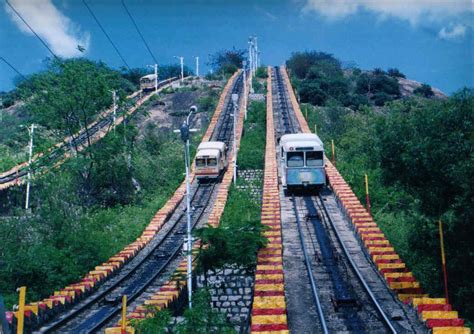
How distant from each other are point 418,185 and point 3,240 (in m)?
15.9

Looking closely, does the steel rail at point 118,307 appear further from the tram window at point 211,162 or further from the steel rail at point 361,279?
the tram window at point 211,162

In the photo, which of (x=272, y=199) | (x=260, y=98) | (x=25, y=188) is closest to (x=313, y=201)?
(x=272, y=199)

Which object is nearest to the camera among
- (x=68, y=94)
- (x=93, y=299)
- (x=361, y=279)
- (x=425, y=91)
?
(x=361, y=279)

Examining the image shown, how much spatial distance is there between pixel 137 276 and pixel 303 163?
951 centimetres

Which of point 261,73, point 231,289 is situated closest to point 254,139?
point 231,289

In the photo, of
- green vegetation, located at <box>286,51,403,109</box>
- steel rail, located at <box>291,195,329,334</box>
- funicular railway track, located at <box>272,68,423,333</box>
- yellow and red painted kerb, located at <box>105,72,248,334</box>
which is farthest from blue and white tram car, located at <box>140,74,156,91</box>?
steel rail, located at <box>291,195,329,334</box>

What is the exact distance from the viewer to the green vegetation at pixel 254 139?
36.1 metres

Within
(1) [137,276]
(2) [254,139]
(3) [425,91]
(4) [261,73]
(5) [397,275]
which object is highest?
(4) [261,73]

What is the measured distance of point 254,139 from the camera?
4372cm

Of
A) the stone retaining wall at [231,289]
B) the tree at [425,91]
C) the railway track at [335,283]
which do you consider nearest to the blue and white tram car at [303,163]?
the railway track at [335,283]

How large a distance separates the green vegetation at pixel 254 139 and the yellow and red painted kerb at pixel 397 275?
1162 centimetres

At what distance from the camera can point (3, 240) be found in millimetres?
21016

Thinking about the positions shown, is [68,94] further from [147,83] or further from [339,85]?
[147,83]

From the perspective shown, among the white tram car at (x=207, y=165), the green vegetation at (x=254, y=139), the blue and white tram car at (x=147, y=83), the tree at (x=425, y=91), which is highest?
the blue and white tram car at (x=147, y=83)
